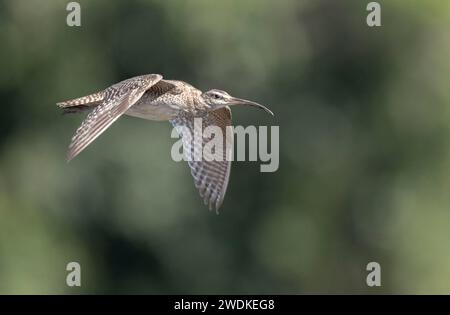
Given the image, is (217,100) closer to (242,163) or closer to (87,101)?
(87,101)

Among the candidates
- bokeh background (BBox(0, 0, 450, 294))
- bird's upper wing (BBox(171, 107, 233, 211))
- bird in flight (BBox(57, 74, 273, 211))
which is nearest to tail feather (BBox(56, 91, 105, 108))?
bird in flight (BBox(57, 74, 273, 211))

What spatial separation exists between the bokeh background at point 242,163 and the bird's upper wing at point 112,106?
12.2 m

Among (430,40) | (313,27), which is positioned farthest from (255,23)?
(430,40)

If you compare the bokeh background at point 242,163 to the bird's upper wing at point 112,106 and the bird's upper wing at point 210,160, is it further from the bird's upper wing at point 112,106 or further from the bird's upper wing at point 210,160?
the bird's upper wing at point 112,106

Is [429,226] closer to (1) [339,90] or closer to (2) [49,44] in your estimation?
(1) [339,90]

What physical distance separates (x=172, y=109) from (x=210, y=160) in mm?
1002

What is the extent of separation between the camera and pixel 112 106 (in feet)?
42.3

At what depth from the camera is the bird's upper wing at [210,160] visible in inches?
575

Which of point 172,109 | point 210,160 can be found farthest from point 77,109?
point 210,160

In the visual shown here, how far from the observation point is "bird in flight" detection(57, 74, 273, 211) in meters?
12.8

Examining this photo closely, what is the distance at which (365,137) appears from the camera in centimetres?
3103

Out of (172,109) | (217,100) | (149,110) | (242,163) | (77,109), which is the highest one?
(242,163)

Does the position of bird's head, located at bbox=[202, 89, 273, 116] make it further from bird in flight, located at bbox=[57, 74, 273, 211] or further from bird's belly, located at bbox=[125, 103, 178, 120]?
bird's belly, located at bbox=[125, 103, 178, 120]

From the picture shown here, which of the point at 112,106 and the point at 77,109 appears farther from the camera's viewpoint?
the point at 77,109
